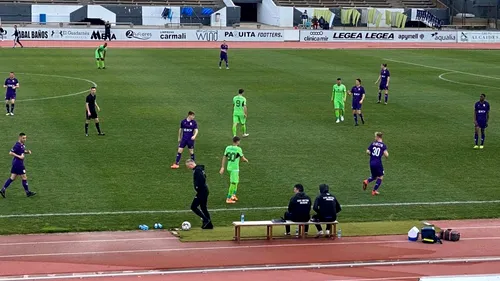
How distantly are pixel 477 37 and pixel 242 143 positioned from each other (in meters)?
56.9

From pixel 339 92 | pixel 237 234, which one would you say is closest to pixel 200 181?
pixel 237 234

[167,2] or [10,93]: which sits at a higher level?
[167,2]

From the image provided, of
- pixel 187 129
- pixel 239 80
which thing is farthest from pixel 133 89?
pixel 187 129

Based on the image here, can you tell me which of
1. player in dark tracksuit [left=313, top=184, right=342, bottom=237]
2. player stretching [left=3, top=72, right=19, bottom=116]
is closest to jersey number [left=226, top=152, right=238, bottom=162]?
player in dark tracksuit [left=313, top=184, right=342, bottom=237]

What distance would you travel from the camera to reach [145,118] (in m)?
36.8

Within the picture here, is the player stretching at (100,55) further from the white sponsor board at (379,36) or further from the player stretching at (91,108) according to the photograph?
the white sponsor board at (379,36)

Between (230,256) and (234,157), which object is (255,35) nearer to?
(234,157)

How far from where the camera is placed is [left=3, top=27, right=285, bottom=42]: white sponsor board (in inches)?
2889

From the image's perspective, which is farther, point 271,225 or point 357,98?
point 357,98

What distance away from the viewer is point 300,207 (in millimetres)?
21250

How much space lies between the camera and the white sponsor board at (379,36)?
80.8 meters

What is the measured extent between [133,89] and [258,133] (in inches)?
496

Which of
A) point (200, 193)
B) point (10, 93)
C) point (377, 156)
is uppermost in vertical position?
point (10, 93)

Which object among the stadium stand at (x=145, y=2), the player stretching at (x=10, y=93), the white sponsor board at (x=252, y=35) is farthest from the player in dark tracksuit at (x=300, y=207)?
the stadium stand at (x=145, y=2)
